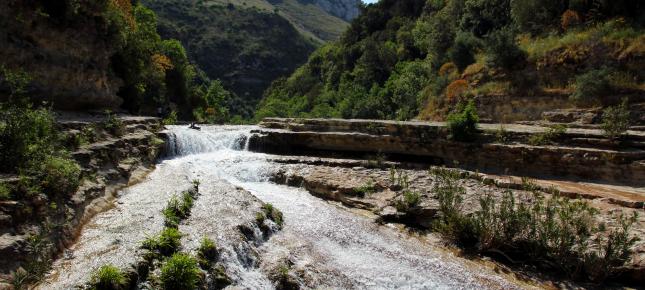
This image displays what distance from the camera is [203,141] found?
1936 centimetres

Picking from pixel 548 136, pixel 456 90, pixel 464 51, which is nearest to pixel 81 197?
pixel 548 136

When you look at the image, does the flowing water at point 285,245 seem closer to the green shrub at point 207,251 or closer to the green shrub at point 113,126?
the green shrub at point 207,251

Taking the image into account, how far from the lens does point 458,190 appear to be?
11.0 meters

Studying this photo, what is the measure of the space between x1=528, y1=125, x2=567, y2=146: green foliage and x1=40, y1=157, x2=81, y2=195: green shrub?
45.9 feet

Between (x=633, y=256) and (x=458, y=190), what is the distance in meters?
3.87

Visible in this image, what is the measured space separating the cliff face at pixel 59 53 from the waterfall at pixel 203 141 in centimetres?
371

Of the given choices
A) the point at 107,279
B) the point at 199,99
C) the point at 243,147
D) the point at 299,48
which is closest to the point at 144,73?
the point at 243,147

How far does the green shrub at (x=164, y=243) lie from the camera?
7262mm

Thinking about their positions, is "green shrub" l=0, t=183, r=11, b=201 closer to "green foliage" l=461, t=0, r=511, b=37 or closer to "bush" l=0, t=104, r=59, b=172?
"bush" l=0, t=104, r=59, b=172

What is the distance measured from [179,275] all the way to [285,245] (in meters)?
3.18

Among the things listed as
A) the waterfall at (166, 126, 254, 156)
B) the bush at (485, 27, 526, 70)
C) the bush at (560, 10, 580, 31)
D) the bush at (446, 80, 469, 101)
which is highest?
the bush at (560, 10, 580, 31)

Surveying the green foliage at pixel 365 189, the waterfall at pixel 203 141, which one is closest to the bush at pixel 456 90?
the waterfall at pixel 203 141

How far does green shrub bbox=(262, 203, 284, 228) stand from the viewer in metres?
10.5

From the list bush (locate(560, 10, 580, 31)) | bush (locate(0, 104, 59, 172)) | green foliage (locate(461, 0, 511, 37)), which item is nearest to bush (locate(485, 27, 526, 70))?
bush (locate(560, 10, 580, 31))
